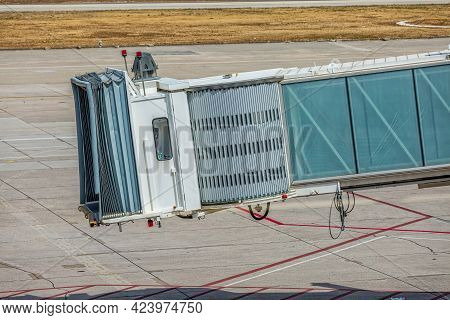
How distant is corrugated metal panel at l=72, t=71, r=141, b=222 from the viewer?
3275cm

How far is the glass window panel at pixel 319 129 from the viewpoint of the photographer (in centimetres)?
3406

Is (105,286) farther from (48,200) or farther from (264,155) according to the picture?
(48,200)

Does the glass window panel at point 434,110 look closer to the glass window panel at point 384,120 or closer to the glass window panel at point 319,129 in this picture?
the glass window panel at point 384,120

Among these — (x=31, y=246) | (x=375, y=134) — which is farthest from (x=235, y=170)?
(x=31, y=246)

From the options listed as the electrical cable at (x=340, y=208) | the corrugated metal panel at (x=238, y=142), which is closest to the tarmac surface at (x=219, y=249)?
the electrical cable at (x=340, y=208)

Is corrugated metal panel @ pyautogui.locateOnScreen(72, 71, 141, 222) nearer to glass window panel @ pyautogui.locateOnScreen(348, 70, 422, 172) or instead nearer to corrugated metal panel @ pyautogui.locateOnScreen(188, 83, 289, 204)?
corrugated metal panel @ pyautogui.locateOnScreen(188, 83, 289, 204)

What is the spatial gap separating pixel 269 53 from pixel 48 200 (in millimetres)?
51732

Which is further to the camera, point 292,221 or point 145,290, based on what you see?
point 292,221

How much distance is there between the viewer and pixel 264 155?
33812mm

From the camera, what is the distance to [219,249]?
43.2 m

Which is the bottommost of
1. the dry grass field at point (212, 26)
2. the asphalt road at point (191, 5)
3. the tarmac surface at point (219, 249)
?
the tarmac surface at point (219, 249)

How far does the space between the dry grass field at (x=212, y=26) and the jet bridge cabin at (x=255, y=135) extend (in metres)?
72.1

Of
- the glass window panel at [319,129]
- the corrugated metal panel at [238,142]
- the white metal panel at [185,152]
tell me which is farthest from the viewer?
the glass window panel at [319,129]
